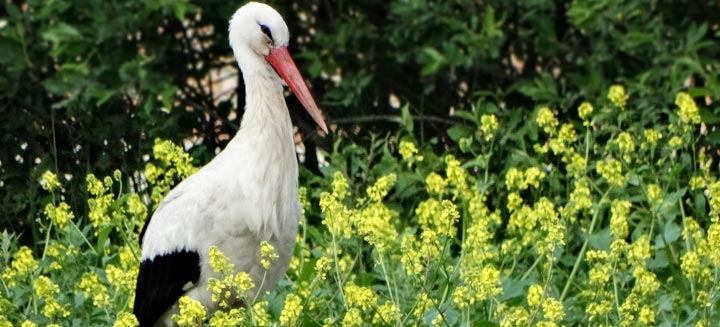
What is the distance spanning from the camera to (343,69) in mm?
8438

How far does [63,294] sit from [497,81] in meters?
3.28

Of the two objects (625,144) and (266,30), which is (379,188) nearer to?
(266,30)

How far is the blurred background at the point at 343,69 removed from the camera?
279 inches

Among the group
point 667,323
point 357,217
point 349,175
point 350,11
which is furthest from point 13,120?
point 667,323

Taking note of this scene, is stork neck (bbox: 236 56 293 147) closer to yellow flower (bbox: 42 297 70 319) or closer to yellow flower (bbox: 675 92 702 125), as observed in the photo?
yellow flower (bbox: 42 297 70 319)

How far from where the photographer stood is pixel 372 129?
7633 millimetres

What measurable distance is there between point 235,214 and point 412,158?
4.93 ft

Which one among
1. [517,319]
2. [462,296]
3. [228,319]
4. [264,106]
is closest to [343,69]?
[264,106]

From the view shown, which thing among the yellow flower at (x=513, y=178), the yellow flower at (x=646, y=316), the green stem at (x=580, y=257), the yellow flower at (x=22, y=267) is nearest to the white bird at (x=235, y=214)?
the yellow flower at (x=22, y=267)

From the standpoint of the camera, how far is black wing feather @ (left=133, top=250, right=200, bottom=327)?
5.40 m

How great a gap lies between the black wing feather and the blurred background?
1324 millimetres

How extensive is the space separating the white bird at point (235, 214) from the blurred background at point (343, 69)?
1.28 metres

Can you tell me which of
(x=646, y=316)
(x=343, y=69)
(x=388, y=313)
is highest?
(x=388, y=313)

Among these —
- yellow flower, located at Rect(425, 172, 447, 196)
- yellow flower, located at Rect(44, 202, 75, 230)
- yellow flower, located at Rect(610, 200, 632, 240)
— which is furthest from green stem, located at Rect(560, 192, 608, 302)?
yellow flower, located at Rect(44, 202, 75, 230)
